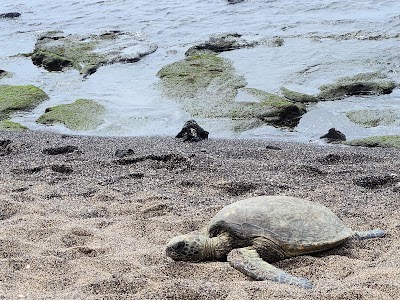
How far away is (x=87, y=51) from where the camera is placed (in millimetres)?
19344

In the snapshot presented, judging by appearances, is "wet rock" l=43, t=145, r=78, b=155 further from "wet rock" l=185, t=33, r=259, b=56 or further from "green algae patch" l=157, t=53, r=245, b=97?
"wet rock" l=185, t=33, r=259, b=56

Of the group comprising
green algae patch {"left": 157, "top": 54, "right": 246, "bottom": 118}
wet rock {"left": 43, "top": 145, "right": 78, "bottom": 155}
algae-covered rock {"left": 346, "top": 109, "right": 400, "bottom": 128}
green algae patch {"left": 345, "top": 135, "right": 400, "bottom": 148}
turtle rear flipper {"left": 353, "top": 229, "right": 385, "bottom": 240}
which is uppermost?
turtle rear flipper {"left": 353, "top": 229, "right": 385, "bottom": 240}

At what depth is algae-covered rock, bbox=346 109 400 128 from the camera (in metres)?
11.0

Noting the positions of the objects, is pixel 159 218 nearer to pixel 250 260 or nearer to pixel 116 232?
pixel 116 232

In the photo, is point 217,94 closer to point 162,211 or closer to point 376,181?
point 376,181

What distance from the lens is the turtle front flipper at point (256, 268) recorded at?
4109 millimetres

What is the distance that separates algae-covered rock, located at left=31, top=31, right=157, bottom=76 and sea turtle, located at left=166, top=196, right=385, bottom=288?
12686mm

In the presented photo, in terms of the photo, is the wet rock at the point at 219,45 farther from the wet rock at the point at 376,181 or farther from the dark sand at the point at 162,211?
the wet rock at the point at 376,181

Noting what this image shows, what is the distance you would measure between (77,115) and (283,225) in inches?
352

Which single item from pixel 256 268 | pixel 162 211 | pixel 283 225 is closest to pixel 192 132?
pixel 162 211

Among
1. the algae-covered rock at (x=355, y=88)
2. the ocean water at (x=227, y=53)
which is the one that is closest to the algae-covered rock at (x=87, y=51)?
the ocean water at (x=227, y=53)

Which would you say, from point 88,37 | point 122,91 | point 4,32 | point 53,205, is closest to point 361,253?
point 53,205

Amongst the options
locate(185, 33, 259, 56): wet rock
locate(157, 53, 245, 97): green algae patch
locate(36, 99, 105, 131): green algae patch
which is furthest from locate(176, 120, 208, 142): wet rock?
locate(185, 33, 259, 56): wet rock

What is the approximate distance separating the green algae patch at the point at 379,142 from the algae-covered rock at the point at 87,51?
30.9 ft
